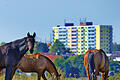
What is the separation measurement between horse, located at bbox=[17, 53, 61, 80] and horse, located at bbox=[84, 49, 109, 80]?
1.97m

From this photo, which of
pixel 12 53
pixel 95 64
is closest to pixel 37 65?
pixel 95 64

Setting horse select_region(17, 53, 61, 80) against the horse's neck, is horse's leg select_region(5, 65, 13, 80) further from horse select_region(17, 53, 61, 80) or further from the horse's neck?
horse select_region(17, 53, 61, 80)

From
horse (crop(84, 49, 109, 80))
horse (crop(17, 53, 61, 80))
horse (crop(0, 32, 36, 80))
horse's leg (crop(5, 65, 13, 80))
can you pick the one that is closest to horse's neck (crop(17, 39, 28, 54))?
horse (crop(0, 32, 36, 80))

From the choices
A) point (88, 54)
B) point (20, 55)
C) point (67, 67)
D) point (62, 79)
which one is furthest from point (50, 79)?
point (67, 67)

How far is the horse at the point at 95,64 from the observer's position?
75.5 ft

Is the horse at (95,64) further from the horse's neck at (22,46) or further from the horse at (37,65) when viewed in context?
the horse's neck at (22,46)

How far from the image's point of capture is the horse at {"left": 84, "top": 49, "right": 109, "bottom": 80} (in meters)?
23.0

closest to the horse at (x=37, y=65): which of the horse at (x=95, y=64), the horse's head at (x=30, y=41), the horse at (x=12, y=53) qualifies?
the horse at (x=95, y=64)

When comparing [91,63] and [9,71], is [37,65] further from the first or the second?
[9,71]

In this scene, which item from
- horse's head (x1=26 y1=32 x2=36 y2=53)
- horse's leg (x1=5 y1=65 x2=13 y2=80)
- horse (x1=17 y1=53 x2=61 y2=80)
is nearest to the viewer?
horse's head (x1=26 y1=32 x2=36 y2=53)

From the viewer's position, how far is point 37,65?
2519cm

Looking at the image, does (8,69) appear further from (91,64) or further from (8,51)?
(91,64)

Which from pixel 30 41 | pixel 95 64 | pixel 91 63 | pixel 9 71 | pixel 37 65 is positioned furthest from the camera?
pixel 37 65

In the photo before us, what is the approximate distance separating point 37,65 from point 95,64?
9.91 feet
